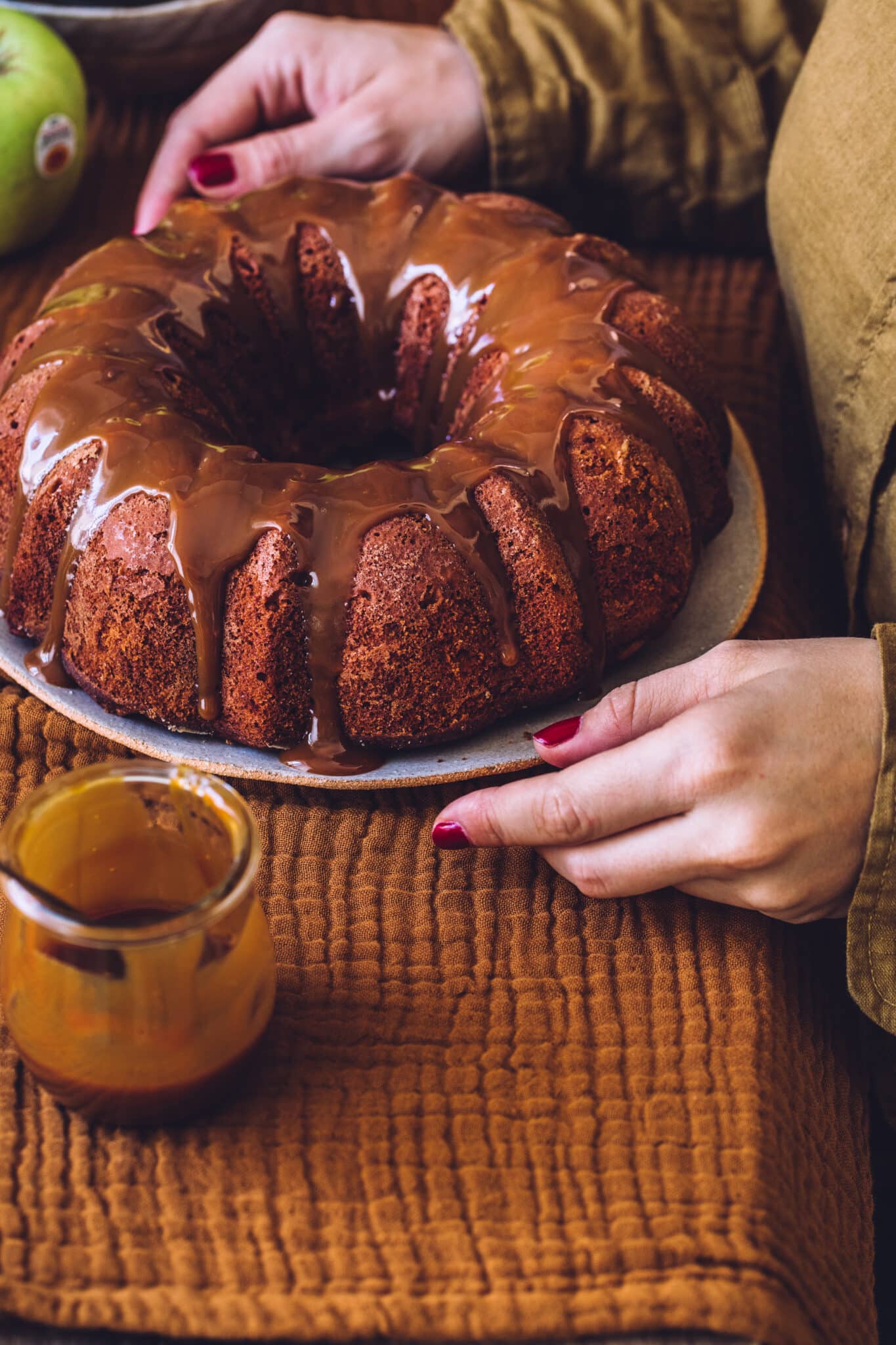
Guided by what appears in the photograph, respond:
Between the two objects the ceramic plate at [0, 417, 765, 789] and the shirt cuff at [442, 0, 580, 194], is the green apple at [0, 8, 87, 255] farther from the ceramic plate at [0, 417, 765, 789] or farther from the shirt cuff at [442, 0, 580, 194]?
the ceramic plate at [0, 417, 765, 789]

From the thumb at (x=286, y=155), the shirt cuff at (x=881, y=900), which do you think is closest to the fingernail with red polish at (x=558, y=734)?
the shirt cuff at (x=881, y=900)

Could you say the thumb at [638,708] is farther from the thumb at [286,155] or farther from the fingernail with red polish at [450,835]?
the thumb at [286,155]

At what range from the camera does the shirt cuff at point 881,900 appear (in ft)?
2.79

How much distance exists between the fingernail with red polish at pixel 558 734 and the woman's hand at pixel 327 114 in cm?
80

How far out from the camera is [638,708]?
0.93m

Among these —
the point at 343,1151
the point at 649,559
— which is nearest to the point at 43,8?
the point at 649,559

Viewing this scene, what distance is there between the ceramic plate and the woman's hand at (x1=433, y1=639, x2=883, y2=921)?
62mm

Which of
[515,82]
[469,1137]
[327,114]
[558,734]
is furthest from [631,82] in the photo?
[469,1137]

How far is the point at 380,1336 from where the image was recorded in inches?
27.8

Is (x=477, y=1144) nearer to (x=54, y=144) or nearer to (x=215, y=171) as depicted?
(x=215, y=171)

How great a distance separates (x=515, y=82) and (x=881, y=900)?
1061 millimetres

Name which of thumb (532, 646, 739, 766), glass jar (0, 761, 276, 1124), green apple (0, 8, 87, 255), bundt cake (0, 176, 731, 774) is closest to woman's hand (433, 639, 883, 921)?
thumb (532, 646, 739, 766)

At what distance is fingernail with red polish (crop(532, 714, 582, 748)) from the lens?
94 centimetres

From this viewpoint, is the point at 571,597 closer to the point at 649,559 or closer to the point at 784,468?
the point at 649,559
